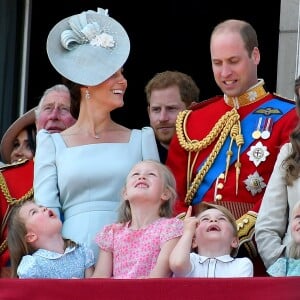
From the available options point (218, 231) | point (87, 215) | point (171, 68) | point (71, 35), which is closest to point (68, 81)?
point (71, 35)

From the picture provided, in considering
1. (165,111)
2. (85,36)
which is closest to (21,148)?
(165,111)

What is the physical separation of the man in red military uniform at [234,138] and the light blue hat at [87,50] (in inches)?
15.3

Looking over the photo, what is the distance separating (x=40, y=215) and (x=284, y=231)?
0.90 m

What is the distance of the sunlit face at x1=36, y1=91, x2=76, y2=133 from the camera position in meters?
6.62

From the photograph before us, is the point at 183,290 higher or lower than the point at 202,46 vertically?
lower

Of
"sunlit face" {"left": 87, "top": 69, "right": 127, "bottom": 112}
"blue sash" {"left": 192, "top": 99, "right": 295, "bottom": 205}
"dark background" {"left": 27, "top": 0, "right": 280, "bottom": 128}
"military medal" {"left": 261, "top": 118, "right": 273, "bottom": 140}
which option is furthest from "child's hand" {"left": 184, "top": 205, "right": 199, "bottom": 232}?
"dark background" {"left": 27, "top": 0, "right": 280, "bottom": 128}

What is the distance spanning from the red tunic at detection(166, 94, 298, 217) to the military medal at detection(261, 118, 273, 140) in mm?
12

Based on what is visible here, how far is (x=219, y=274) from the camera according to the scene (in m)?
5.55

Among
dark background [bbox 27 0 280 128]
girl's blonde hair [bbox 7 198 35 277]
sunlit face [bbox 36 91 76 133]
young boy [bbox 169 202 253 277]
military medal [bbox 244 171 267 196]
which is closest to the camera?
young boy [bbox 169 202 253 277]

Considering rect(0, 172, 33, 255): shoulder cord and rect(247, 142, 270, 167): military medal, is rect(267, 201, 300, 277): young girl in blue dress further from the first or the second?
rect(0, 172, 33, 255): shoulder cord

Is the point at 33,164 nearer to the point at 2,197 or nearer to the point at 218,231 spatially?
the point at 2,197

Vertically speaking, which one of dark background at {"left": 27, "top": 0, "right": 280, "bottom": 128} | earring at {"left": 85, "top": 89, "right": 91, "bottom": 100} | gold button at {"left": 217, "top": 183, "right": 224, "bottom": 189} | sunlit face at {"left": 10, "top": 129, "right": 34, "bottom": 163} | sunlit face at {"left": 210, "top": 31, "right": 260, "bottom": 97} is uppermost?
dark background at {"left": 27, "top": 0, "right": 280, "bottom": 128}

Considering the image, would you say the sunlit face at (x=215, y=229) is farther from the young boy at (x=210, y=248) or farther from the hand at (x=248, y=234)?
the hand at (x=248, y=234)

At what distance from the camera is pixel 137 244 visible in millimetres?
5695
